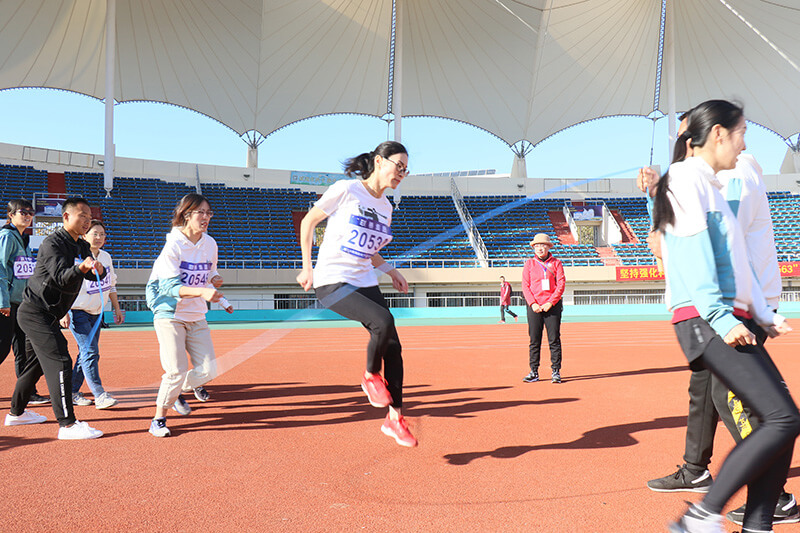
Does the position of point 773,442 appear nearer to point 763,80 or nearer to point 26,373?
point 26,373

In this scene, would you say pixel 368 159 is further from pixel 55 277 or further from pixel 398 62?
pixel 398 62

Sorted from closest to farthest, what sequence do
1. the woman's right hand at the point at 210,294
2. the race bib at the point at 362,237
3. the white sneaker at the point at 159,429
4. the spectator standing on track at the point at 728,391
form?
the spectator standing on track at the point at 728,391 → the race bib at the point at 362,237 → the woman's right hand at the point at 210,294 → the white sneaker at the point at 159,429

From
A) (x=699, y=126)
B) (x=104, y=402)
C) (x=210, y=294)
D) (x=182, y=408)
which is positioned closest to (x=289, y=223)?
(x=104, y=402)

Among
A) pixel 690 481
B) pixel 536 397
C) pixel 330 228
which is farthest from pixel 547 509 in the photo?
pixel 536 397

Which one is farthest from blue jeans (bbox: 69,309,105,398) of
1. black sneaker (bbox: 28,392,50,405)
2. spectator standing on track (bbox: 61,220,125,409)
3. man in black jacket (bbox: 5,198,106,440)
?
man in black jacket (bbox: 5,198,106,440)

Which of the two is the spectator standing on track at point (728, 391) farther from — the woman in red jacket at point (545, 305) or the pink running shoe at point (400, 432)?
the woman in red jacket at point (545, 305)

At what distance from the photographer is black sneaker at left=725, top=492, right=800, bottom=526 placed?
2686 mm

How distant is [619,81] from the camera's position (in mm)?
36781

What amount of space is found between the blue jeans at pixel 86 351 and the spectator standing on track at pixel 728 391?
18.2ft

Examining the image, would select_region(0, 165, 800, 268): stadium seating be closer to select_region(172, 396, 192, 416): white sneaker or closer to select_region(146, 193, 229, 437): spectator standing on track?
select_region(172, 396, 192, 416): white sneaker

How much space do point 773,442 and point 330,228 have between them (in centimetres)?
281

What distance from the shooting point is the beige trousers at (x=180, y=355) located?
463 cm

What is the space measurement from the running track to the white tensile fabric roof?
28.6 metres

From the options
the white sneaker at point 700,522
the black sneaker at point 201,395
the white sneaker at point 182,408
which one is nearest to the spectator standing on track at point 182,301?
the white sneaker at point 182,408
